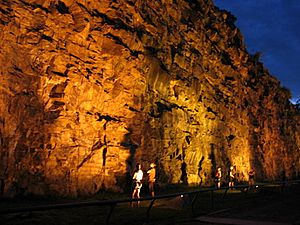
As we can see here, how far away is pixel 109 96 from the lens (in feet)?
60.0

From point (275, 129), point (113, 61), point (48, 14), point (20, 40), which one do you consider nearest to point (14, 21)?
point (20, 40)

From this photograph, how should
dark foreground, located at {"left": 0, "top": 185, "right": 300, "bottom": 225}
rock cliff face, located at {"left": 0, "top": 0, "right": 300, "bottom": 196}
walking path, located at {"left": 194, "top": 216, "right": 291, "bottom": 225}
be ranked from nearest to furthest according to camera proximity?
walking path, located at {"left": 194, "top": 216, "right": 291, "bottom": 225}, dark foreground, located at {"left": 0, "top": 185, "right": 300, "bottom": 225}, rock cliff face, located at {"left": 0, "top": 0, "right": 300, "bottom": 196}

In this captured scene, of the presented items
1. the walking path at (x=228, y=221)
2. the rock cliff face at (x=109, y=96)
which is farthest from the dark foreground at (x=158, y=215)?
the rock cliff face at (x=109, y=96)

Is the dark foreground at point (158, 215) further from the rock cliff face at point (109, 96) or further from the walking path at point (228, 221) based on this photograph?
the rock cliff face at point (109, 96)

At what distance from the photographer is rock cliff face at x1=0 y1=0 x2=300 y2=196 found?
47.1 feet

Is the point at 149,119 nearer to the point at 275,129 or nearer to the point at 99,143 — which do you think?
the point at 99,143

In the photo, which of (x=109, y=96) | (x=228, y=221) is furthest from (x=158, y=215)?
(x=109, y=96)

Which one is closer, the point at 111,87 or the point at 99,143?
the point at 99,143

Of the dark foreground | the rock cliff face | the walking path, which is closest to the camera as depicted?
the walking path

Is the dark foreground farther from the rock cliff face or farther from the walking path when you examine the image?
the rock cliff face

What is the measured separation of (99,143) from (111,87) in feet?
10.8

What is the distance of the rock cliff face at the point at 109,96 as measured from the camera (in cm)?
1435

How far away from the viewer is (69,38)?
17156 mm

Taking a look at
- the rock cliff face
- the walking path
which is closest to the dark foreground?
the walking path
